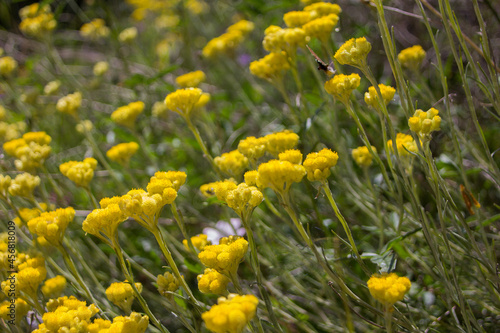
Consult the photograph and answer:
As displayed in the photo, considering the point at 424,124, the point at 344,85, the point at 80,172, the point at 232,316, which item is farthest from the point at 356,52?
the point at 80,172

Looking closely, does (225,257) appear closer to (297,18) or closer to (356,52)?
(356,52)

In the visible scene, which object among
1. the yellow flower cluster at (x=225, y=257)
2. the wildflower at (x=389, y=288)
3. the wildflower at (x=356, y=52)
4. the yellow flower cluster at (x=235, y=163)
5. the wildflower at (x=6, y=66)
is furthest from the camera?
the wildflower at (x=6, y=66)

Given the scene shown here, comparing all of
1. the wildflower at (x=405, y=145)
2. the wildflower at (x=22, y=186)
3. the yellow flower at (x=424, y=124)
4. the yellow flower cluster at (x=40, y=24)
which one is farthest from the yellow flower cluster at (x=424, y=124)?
the yellow flower cluster at (x=40, y=24)

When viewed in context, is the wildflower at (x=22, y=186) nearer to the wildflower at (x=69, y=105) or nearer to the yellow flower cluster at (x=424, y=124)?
the wildflower at (x=69, y=105)

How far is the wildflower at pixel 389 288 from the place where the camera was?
2.92ft

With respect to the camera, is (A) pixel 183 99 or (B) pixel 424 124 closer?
(B) pixel 424 124

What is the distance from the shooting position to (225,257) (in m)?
1.02

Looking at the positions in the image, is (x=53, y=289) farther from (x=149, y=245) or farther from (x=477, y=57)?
(x=477, y=57)

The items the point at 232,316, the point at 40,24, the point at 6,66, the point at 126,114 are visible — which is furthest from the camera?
the point at 40,24

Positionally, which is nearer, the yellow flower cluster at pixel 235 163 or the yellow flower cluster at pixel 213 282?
the yellow flower cluster at pixel 213 282

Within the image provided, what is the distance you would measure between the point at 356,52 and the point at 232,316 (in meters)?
0.72

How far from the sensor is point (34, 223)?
1290mm

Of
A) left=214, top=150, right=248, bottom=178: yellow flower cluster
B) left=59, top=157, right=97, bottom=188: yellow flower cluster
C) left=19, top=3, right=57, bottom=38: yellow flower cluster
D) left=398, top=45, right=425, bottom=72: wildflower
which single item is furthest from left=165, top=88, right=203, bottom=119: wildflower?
left=19, top=3, right=57, bottom=38: yellow flower cluster

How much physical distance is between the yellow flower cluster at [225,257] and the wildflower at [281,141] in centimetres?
36
